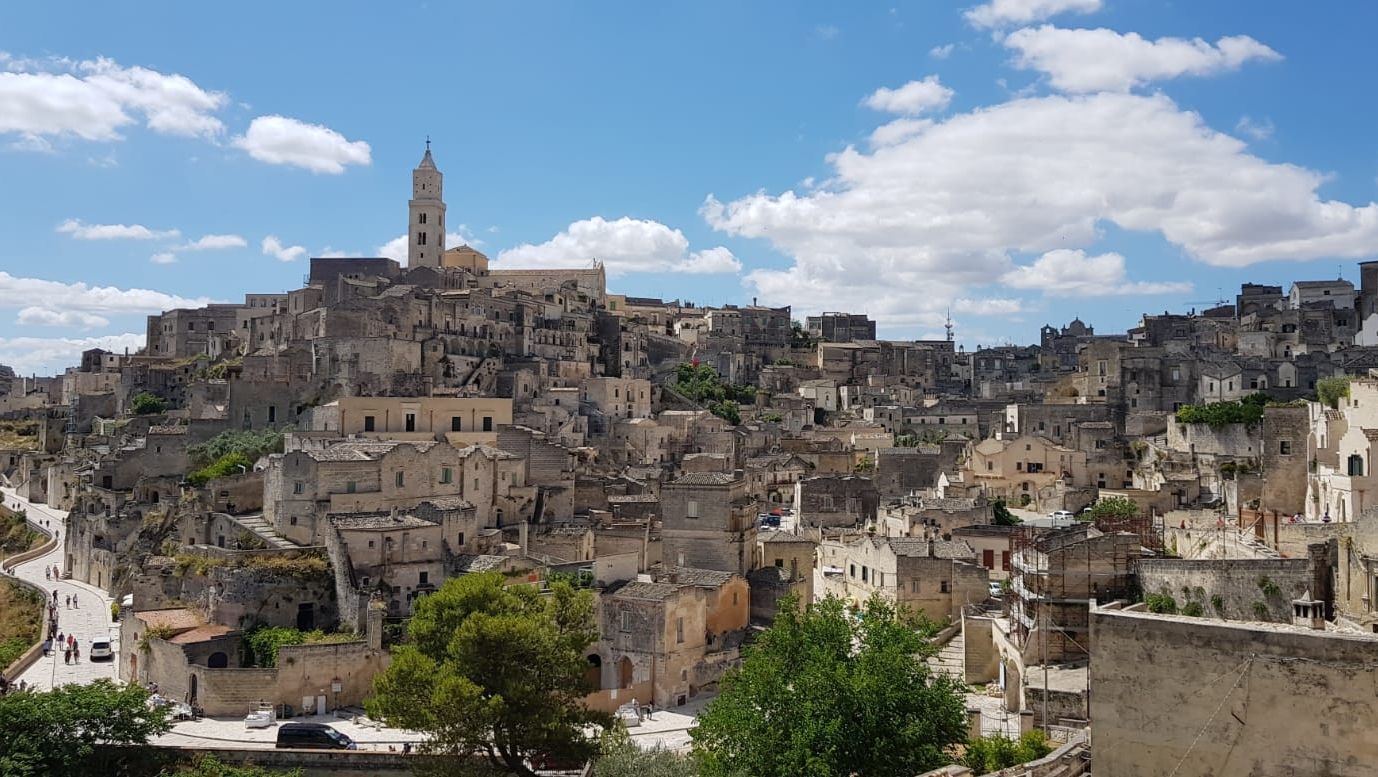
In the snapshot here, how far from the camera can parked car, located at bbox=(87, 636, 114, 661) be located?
37.2 metres

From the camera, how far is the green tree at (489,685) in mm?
25391

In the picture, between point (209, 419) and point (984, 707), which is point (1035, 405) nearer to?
point (984, 707)

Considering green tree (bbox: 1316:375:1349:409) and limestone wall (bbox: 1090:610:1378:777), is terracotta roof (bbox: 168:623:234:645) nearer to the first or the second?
limestone wall (bbox: 1090:610:1378:777)

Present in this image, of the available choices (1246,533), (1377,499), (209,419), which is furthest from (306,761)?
(209,419)

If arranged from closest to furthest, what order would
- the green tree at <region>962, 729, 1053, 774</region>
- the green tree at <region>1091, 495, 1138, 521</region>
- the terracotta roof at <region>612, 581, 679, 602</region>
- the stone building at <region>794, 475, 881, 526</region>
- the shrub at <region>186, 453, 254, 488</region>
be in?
the green tree at <region>962, 729, 1053, 774</region> < the terracotta roof at <region>612, 581, 679, 602</region> < the green tree at <region>1091, 495, 1138, 521</region> < the shrub at <region>186, 453, 254, 488</region> < the stone building at <region>794, 475, 881, 526</region>

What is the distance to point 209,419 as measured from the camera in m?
56.4

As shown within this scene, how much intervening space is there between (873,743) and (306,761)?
1560 centimetres

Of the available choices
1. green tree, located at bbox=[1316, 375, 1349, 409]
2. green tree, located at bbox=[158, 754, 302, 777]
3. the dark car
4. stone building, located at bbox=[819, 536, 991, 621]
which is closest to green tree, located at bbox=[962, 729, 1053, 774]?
stone building, located at bbox=[819, 536, 991, 621]

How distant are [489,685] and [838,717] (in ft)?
32.5

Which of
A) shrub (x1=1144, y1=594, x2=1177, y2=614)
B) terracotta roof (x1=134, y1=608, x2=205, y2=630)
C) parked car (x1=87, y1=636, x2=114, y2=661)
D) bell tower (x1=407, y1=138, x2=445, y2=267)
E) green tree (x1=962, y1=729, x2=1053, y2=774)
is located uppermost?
bell tower (x1=407, y1=138, x2=445, y2=267)

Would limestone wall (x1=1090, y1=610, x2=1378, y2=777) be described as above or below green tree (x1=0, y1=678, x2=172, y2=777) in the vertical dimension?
above

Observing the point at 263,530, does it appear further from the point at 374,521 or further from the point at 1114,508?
the point at 1114,508

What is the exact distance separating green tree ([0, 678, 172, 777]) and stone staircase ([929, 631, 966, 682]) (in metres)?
20.4

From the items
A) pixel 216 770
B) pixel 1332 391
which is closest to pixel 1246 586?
pixel 1332 391
